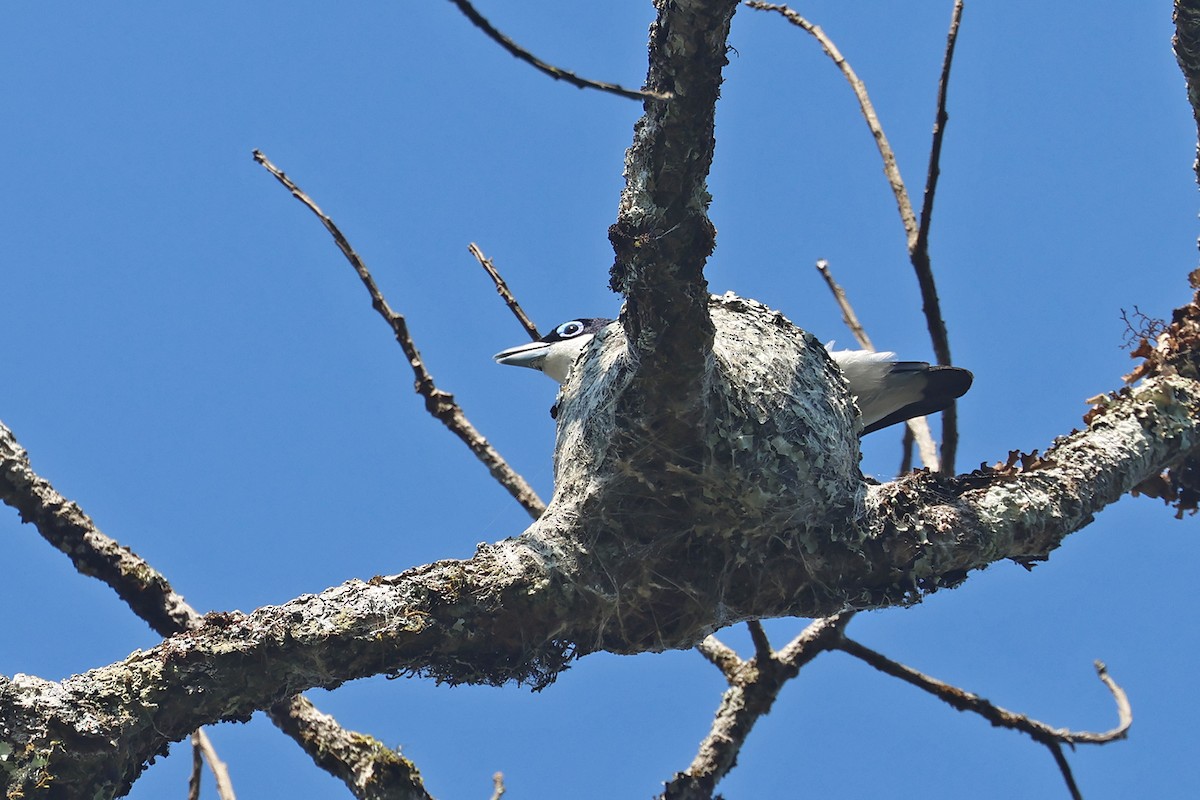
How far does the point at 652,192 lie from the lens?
133 inches

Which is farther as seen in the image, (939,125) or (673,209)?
(939,125)

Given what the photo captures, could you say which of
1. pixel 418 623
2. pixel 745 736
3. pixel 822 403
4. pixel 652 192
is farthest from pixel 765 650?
pixel 652 192

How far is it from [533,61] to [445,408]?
3412 mm

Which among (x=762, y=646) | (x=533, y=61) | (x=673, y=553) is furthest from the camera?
(x=762, y=646)

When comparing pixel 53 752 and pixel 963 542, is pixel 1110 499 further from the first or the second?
pixel 53 752

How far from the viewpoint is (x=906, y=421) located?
5941 mm

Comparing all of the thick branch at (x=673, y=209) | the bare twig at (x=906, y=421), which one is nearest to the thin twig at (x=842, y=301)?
the bare twig at (x=906, y=421)

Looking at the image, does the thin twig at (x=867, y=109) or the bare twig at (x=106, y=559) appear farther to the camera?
the thin twig at (x=867, y=109)

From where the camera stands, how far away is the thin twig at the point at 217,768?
440cm

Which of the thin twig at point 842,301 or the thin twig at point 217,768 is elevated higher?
the thin twig at point 842,301

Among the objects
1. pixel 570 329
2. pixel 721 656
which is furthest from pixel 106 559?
pixel 570 329

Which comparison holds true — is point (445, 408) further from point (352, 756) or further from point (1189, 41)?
point (1189, 41)

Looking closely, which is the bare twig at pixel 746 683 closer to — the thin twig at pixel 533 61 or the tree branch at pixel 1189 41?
the tree branch at pixel 1189 41

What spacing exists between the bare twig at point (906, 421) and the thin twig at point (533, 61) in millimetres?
3839
